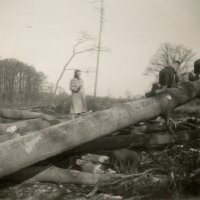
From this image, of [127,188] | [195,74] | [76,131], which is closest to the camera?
[127,188]

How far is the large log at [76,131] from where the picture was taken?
10.5 feet

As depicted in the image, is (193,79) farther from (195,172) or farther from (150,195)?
(150,195)

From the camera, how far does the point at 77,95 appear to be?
782 cm

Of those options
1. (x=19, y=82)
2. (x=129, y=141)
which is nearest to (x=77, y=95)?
(x=129, y=141)

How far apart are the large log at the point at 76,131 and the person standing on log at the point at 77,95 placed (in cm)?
325

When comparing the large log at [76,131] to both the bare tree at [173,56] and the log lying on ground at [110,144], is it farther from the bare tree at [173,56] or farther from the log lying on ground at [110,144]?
the bare tree at [173,56]

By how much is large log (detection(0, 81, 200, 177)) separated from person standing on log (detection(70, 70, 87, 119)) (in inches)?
128

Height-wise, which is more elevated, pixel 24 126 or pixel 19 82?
pixel 19 82

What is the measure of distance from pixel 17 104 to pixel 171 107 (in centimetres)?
1163

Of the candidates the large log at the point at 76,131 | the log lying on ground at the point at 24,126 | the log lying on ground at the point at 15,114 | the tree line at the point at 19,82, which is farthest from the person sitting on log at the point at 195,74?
the tree line at the point at 19,82

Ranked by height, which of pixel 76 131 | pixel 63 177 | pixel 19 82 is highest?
pixel 19 82

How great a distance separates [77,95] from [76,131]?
419 cm

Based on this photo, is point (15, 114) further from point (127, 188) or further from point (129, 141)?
point (127, 188)

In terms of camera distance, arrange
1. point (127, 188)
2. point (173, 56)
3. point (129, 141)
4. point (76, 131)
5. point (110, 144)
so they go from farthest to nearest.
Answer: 1. point (173, 56)
2. point (129, 141)
3. point (110, 144)
4. point (76, 131)
5. point (127, 188)
